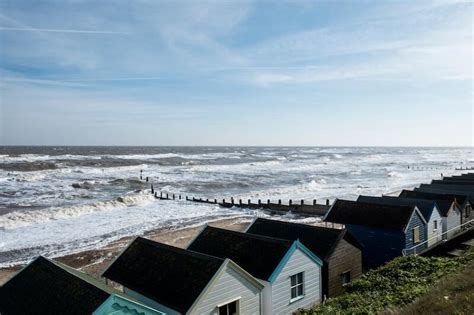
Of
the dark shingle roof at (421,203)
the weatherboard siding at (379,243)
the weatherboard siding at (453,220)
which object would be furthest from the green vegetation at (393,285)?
the weatherboard siding at (453,220)

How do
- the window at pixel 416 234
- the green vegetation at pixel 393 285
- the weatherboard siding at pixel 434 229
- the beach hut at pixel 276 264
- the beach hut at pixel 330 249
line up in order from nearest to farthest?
the green vegetation at pixel 393 285
the beach hut at pixel 276 264
the beach hut at pixel 330 249
the window at pixel 416 234
the weatherboard siding at pixel 434 229

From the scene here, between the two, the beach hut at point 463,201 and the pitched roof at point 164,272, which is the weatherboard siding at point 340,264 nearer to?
the pitched roof at point 164,272

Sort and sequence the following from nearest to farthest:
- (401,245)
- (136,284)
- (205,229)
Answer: (136,284)
(205,229)
(401,245)

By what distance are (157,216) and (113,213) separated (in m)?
5.38

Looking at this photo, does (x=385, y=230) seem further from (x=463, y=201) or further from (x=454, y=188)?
(x=454, y=188)

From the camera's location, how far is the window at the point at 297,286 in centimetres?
1549

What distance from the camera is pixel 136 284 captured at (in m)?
13.4

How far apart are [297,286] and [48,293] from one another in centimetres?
920

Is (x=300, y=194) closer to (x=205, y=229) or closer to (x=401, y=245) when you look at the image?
(x=401, y=245)

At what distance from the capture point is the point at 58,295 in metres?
10.6

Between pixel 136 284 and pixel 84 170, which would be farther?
pixel 84 170

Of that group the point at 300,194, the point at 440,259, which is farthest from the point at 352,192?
the point at 440,259

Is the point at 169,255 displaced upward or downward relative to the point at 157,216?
upward

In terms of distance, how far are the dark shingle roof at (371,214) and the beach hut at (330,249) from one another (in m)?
5.07
